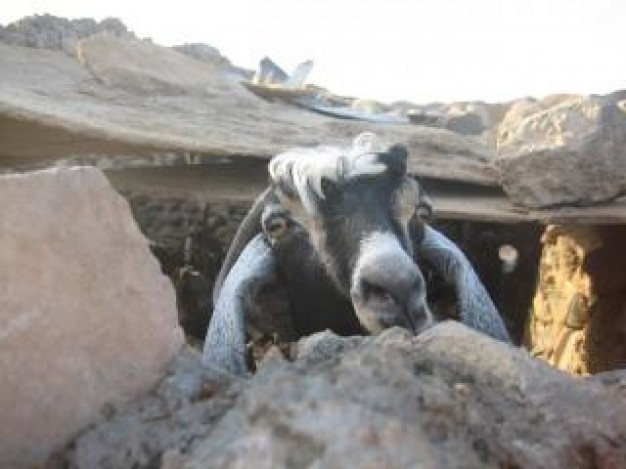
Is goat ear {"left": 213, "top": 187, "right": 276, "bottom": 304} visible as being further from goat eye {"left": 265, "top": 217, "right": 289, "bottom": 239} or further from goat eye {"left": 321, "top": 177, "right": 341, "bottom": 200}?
goat eye {"left": 321, "top": 177, "right": 341, "bottom": 200}

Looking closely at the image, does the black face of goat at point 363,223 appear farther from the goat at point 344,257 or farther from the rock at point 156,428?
the rock at point 156,428

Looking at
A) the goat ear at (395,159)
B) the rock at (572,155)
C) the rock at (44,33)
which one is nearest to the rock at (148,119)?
the rock at (44,33)

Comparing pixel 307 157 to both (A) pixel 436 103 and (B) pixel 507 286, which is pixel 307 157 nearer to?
(B) pixel 507 286

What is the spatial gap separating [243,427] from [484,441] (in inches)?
10.9

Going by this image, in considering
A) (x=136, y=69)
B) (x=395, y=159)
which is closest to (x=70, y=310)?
(x=395, y=159)

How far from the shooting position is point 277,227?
2748 mm

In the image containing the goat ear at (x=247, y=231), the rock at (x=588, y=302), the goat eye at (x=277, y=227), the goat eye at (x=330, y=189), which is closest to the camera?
the goat eye at (x=330, y=189)

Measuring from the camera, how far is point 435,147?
4.53 meters

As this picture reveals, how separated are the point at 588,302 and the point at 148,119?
89.9 inches

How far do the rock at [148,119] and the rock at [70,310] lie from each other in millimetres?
2315

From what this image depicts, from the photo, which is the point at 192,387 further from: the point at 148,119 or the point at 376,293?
the point at 148,119

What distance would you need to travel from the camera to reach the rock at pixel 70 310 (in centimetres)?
116

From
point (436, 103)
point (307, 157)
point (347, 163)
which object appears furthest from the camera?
point (436, 103)

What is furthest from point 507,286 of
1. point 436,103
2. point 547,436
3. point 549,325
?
point 436,103
